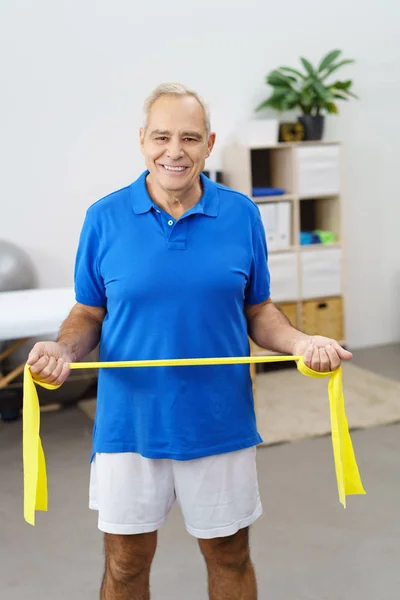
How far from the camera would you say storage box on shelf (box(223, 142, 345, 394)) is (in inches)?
192

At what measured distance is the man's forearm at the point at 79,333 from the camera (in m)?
1.60

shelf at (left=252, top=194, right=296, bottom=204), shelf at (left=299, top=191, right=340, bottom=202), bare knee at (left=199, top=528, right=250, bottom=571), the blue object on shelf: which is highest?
the blue object on shelf

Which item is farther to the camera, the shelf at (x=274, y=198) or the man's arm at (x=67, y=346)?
the shelf at (x=274, y=198)

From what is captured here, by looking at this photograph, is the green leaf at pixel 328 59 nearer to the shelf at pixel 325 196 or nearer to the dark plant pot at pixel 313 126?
the dark plant pot at pixel 313 126

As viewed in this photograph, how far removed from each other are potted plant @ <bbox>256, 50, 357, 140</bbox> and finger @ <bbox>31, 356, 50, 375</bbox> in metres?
3.72

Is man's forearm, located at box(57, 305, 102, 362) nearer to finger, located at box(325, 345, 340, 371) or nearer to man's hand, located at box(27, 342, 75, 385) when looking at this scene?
man's hand, located at box(27, 342, 75, 385)

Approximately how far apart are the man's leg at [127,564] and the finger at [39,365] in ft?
1.43

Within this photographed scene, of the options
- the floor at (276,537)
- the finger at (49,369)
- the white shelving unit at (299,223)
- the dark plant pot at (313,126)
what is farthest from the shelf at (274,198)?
the finger at (49,369)

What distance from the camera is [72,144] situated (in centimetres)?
471

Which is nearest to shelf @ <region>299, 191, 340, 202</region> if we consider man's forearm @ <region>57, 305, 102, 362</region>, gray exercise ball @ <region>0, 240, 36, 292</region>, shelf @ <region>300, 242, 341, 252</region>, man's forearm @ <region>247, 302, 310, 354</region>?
shelf @ <region>300, 242, 341, 252</region>

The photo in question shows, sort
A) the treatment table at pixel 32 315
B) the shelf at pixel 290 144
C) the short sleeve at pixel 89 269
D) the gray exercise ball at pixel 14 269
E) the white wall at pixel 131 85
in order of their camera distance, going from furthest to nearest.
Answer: the shelf at pixel 290 144
the white wall at pixel 131 85
the gray exercise ball at pixel 14 269
the treatment table at pixel 32 315
the short sleeve at pixel 89 269

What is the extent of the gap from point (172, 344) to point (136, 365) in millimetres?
89

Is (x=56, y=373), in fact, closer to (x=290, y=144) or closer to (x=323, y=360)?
(x=323, y=360)

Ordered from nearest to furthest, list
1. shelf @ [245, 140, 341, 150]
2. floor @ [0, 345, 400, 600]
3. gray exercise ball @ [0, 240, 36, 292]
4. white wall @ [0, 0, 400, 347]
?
1. floor @ [0, 345, 400, 600]
2. gray exercise ball @ [0, 240, 36, 292]
3. white wall @ [0, 0, 400, 347]
4. shelf @ [245, 140, 341, 150]
